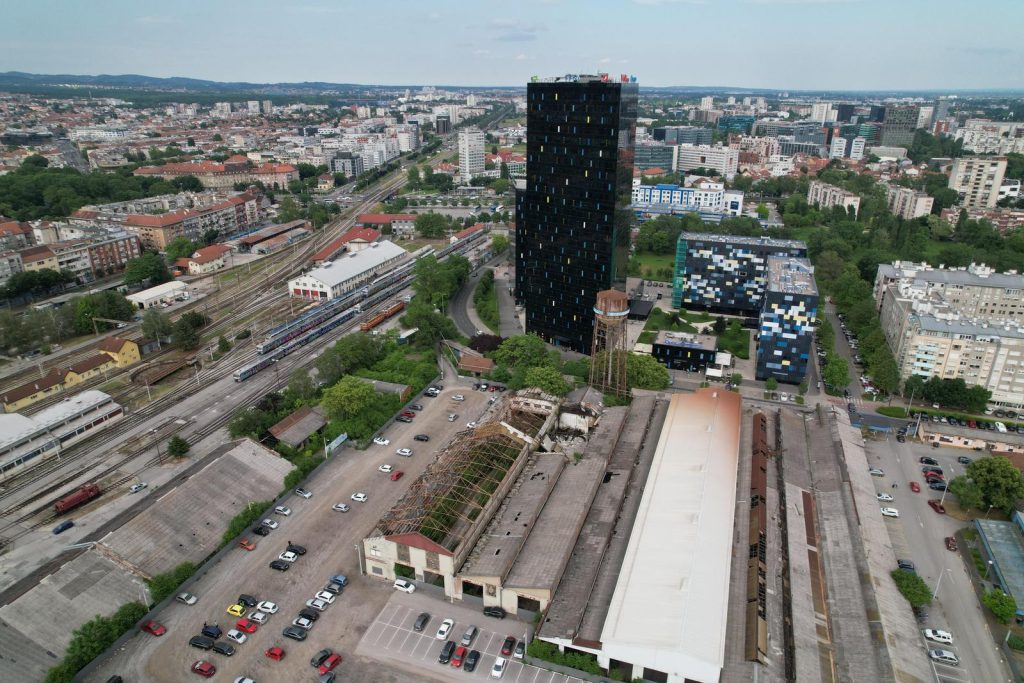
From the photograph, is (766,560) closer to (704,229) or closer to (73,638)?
(73,638)

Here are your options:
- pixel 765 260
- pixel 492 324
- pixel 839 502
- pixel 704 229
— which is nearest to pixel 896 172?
pixel 704 229

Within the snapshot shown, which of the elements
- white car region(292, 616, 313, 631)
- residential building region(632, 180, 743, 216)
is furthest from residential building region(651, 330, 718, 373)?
residential building region(632, 180, 743, 216)

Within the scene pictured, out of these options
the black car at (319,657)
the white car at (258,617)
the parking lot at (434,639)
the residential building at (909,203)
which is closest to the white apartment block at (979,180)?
the residential building at (909,203)

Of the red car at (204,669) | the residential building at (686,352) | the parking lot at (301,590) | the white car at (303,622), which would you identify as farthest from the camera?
the residential building at (686,352)

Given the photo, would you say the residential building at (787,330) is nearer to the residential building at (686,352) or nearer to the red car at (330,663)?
the residential building at (686,352)

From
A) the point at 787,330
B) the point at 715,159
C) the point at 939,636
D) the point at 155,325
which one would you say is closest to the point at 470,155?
the point at 715,159

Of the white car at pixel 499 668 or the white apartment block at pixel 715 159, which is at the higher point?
the white apartment block at pixel 715 159
